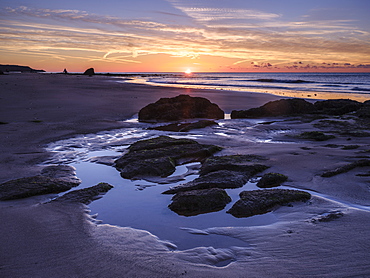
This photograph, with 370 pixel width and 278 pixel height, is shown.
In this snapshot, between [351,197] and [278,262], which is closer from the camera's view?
[278,262]

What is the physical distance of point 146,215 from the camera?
11.8 feet

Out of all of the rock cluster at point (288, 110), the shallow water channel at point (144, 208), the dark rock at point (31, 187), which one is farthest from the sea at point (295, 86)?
the dark rock at point (31, 187)

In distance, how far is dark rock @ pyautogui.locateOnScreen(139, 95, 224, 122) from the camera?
11883 millimetres

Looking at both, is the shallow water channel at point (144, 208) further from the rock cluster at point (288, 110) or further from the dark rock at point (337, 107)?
the dark rock at point (337, 107)

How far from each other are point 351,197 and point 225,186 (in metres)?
1.66

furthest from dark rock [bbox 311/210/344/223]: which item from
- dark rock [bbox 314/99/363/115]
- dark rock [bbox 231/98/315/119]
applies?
dark rock [bbox 314/99/363/115]

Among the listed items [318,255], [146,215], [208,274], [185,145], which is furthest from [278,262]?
[185,145]

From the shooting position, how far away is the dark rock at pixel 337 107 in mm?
12959

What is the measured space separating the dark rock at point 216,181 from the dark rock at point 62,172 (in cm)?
165

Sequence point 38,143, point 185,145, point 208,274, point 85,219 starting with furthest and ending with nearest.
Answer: point 38,143 < point 185,145 < point 85,219 < point 208,274

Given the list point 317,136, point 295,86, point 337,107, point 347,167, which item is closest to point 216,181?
point 347,167

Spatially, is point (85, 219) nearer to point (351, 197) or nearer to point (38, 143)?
point (351, 197)

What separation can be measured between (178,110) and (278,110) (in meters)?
4.32

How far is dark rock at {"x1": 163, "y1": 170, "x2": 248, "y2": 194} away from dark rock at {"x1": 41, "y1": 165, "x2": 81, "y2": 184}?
165 centimetres
